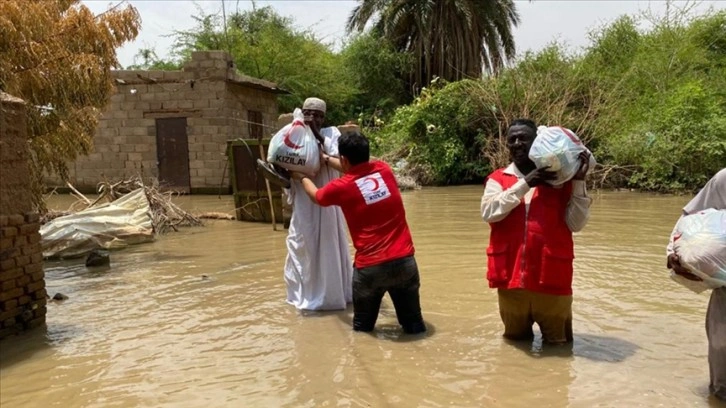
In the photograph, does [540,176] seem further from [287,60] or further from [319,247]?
[287,60]

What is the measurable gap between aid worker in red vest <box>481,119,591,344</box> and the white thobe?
5.16 feet

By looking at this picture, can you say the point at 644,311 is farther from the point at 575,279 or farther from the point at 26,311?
the point at 26,311

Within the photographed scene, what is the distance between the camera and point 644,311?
500 centimetres

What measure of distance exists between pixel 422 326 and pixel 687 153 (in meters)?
12.8

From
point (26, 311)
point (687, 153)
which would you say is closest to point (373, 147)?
point (687, 153)

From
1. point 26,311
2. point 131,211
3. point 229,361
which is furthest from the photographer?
point 131,211

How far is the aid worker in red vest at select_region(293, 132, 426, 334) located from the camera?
14.0 feet

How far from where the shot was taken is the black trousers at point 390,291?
13.9ft

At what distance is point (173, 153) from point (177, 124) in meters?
0.88

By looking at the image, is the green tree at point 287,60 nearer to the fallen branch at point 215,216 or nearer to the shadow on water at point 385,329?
the fallen branch at point 215,216

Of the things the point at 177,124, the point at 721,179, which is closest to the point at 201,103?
the point at 177,124

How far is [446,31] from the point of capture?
1081 inches

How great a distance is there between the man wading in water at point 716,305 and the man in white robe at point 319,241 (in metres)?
2.69

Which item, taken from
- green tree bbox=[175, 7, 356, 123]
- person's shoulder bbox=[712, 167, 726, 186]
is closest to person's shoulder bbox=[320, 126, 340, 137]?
person's shoulder bbox=[712, 167, 726, 186]
